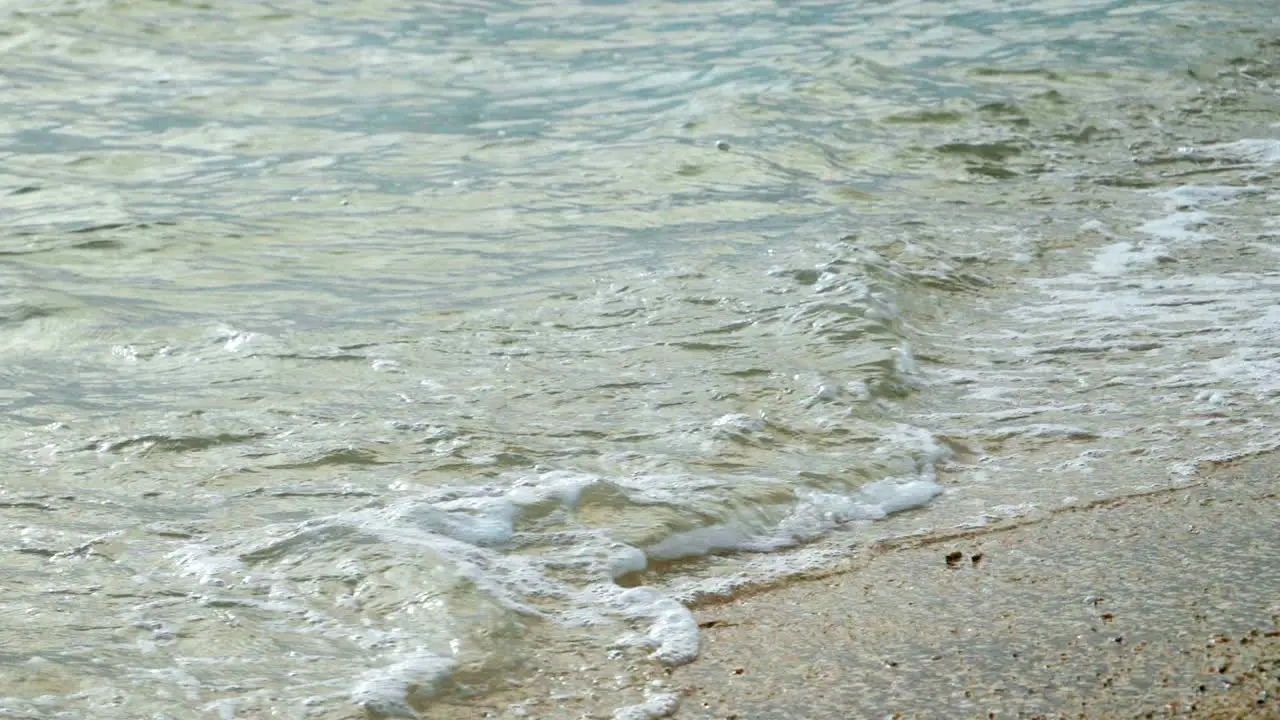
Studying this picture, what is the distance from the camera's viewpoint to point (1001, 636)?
2951 millimetres

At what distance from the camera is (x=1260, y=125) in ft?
30.8

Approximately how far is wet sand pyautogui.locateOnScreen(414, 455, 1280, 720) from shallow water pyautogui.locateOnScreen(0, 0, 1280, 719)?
0.17 meters

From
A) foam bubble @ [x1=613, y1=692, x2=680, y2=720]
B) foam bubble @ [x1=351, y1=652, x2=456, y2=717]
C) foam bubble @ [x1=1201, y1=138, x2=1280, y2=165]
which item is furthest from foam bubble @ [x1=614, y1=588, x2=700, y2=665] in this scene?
foam bubble @ [x1=1201, y1=138, x2=1280, y2=165]

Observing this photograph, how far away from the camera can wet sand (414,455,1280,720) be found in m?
2.68

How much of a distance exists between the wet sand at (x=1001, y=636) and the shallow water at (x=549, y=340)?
165 millimetres

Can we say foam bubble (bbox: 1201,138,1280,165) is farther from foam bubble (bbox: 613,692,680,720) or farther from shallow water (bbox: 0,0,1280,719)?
foam bubble (bbox: 613,692,680,720)

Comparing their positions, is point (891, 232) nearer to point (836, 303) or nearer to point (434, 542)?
point (836, 303)

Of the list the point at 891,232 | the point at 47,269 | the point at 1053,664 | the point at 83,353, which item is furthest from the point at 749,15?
the point at 1053,664

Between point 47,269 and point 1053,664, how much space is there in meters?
5.27

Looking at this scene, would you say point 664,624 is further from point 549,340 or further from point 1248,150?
point 1248,150

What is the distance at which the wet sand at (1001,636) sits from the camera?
2682 mm

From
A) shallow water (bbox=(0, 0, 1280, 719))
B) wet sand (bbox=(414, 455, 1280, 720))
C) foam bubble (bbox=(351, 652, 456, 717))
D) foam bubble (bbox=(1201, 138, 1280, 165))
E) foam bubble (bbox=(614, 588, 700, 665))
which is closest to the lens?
wet sand (bbox=(414, 455, 1280, 720))

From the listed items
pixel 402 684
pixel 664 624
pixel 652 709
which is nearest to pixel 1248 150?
pixel 664 624

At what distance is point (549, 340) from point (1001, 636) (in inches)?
107
